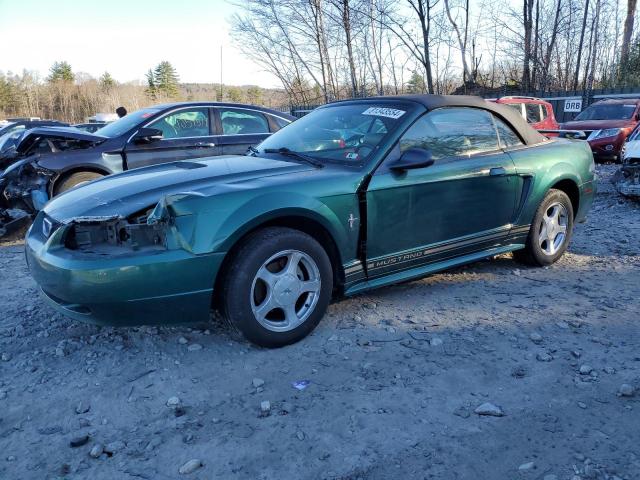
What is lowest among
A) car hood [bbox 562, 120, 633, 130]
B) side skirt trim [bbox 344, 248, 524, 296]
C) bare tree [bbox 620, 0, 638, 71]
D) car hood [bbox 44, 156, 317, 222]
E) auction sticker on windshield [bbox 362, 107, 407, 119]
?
side skirt trim [bbox 344, 248, 524, 296]

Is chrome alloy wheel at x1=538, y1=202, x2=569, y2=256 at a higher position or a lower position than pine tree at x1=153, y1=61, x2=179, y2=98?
lower

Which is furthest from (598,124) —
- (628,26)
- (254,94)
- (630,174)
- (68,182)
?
(254,94)

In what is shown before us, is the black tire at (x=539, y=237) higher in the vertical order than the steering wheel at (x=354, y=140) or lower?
lower

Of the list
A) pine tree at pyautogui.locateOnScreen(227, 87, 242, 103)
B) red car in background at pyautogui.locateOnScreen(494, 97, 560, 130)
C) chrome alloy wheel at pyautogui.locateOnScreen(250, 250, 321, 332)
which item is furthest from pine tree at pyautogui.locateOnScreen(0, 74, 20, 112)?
chrome alloy wheel at pyautogui.locateOnScreen(250, 250, 321, 332)

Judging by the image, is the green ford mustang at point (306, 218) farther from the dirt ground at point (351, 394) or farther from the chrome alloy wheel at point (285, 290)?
the dirt ground at point (351, 394)

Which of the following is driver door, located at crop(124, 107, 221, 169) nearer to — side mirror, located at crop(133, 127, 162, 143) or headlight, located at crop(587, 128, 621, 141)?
side mirror, located at crop(133, 127, 162, 143)

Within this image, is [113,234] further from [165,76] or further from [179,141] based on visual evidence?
[165,76]

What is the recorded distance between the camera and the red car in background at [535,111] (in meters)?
12.8

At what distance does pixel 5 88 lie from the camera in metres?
58.3

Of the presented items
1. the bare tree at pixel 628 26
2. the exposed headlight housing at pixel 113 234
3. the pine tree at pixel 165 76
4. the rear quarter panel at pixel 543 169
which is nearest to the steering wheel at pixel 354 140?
the rear quarter panel at pixel 543 169

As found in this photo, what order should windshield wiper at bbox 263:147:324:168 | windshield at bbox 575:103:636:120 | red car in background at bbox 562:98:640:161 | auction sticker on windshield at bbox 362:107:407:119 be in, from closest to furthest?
windshield wiper at bbox 263:147:324:168, auction sticker on windshield at bbox 362:107:407:119, red car in background at bbox 562:98:640:161, windshield at bbox 575:103:636:120

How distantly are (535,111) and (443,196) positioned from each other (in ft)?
35.7

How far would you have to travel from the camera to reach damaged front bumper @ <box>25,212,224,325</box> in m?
2.76

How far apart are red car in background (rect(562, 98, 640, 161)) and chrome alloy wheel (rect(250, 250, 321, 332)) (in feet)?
35.6
